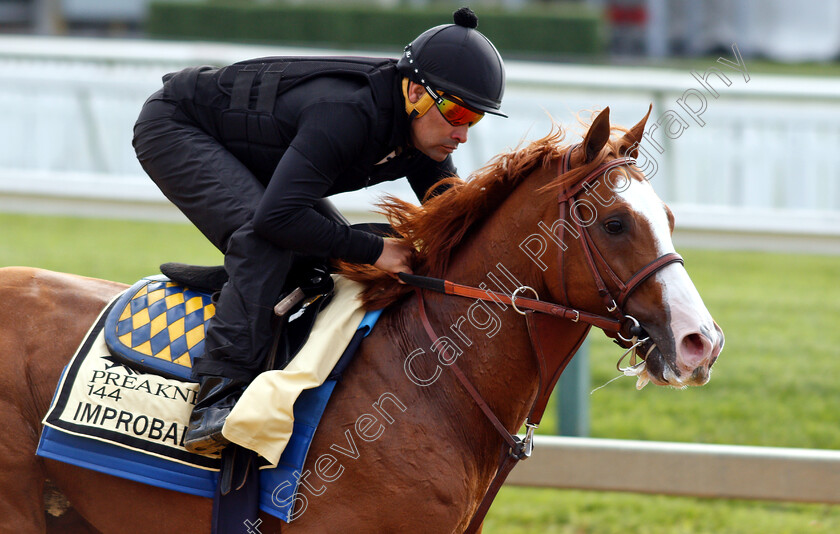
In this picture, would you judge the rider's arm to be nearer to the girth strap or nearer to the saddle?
the saddle

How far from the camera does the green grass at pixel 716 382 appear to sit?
4.80 metres

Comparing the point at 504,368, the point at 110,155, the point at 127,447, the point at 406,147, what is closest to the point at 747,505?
the point at 504,368

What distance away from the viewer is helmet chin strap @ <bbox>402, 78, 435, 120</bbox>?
2.77 metres

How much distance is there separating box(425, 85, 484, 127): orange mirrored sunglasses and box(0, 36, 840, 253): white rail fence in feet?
11.8

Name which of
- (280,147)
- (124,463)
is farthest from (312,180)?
(124,463)

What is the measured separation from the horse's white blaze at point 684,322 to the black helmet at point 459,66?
586mm

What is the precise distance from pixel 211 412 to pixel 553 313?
40.6 inches

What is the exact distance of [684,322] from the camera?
2.37 meters

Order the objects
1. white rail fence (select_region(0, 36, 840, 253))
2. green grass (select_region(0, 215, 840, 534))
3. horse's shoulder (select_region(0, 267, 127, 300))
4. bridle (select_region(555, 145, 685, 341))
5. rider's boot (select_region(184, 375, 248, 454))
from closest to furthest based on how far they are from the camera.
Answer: bridle (select_region(555, 145, 685, 341))
rider's boot (select_region(184, 375, 248, 454))
horse's shoulder (select_region(0, 267, 127, 300))
green grass (select_region(0, 215, 840, 534))
white rail fence (select_region(0, 36, 840, 253))

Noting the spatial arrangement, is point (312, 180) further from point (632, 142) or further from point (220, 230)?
point (632, 142)

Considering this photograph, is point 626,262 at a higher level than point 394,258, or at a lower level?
higher

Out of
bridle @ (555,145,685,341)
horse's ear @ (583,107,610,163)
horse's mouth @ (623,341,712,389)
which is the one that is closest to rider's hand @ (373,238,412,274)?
bridle @ (555,145,685,341)

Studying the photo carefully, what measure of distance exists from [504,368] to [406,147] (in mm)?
797

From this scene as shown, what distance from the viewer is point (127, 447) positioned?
2.74m
